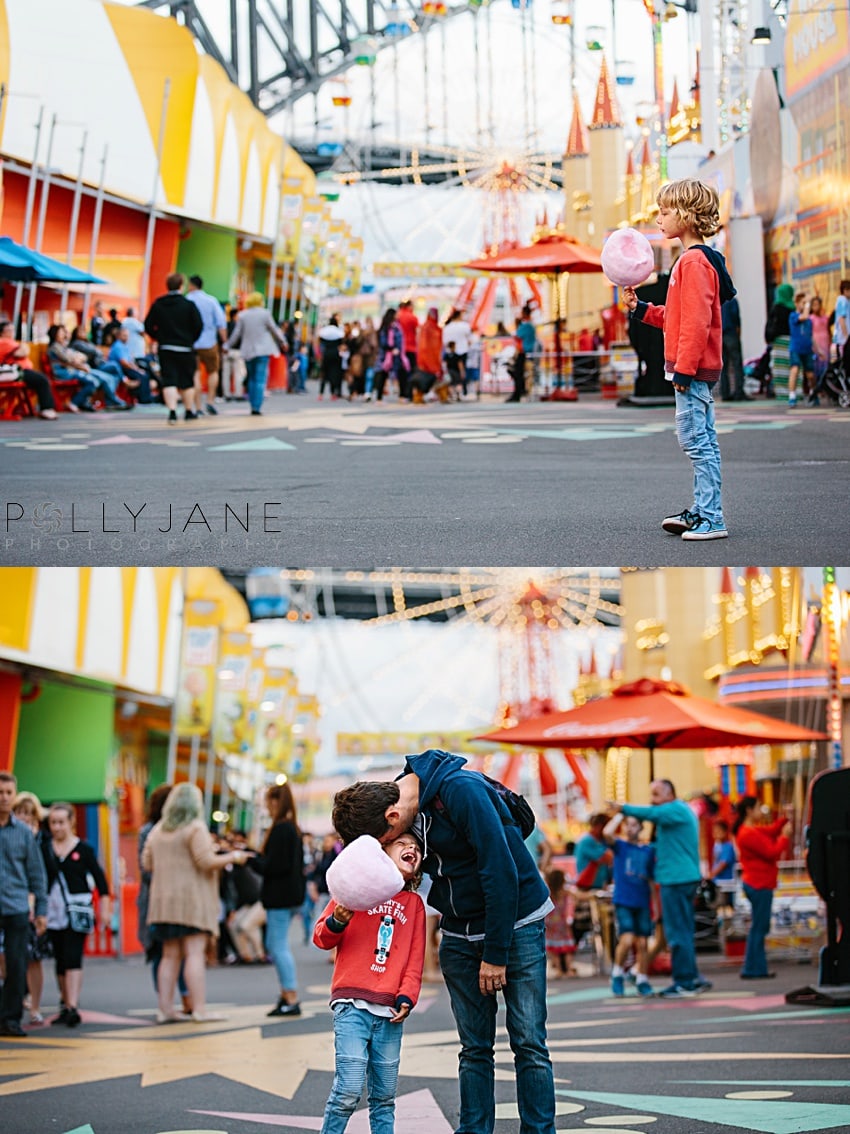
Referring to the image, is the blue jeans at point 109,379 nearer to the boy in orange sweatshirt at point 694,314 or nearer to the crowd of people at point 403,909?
the crowd of people at point 403,909

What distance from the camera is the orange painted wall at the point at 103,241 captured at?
26.6m

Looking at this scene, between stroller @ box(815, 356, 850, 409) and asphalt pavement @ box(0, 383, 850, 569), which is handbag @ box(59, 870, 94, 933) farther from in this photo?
stroller @ box(815, 356, 850, 409)

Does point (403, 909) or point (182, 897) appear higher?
point (403, 909)

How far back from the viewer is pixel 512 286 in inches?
1980

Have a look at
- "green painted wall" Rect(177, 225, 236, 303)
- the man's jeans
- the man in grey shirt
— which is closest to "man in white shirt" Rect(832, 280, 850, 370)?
the man in grey shirt

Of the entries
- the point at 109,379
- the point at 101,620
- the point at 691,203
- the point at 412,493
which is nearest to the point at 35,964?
the point at 412,493

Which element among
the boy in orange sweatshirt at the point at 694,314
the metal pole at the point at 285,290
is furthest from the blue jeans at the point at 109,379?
the metal pole at the point at 285,290

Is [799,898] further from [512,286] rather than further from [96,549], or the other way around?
[512,286]

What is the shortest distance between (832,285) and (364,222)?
49.2 metres

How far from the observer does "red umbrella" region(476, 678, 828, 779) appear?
32.9 ft

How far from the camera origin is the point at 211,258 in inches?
1415

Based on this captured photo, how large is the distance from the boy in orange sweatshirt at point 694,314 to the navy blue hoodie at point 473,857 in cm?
292

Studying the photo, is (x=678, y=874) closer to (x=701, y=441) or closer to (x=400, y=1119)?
(x=701, y=441)

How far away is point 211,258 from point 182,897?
29.1 metres
